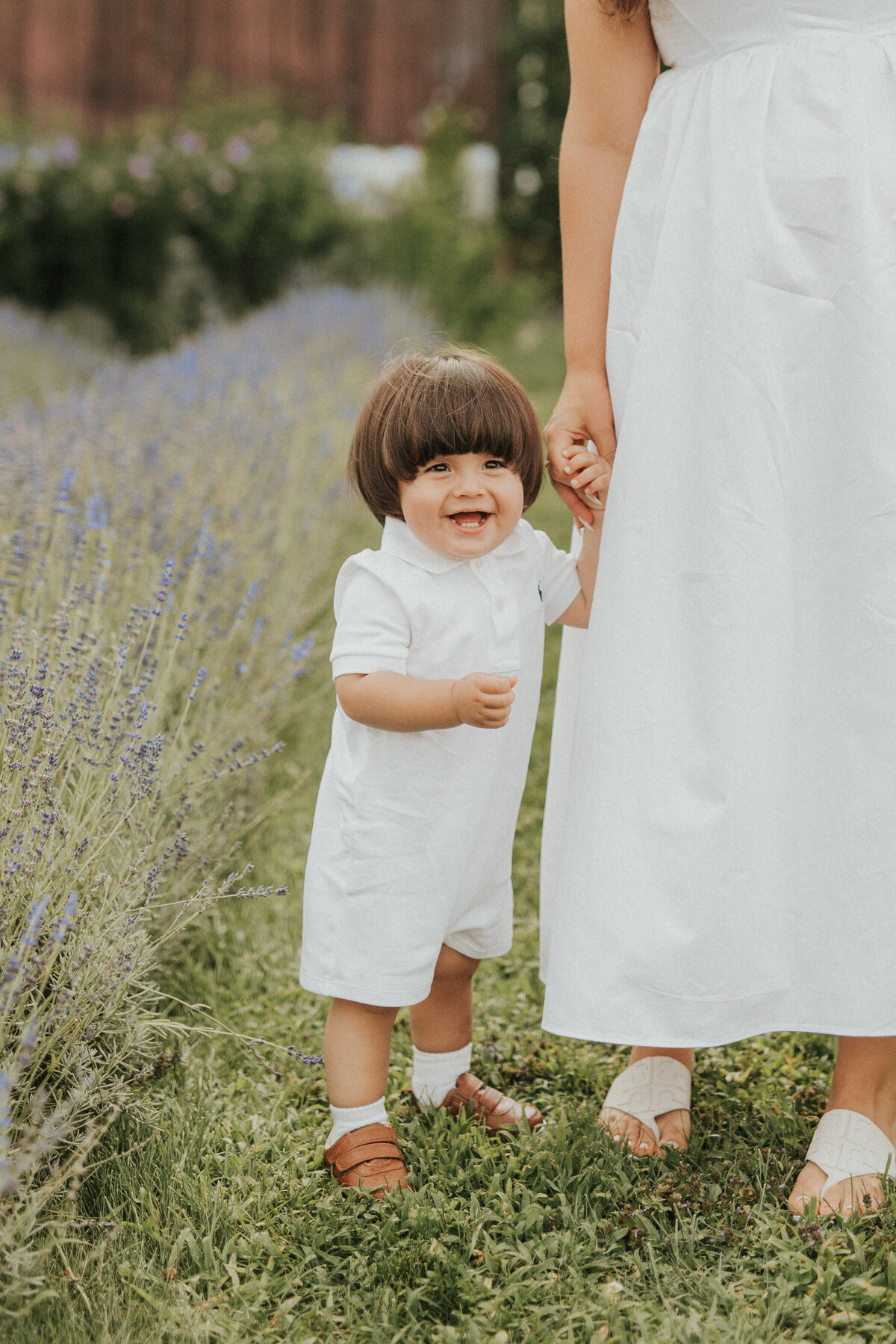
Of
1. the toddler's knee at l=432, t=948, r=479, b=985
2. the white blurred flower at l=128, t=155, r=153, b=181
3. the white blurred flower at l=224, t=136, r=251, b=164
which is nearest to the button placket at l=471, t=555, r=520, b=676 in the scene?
the toddler's knee at l=432, t=948, r=479, b=985

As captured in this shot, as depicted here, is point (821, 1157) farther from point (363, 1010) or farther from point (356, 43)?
point (356, 43)

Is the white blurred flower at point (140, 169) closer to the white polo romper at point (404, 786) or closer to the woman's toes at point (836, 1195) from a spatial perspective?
the white polo romper at point (404, 786)

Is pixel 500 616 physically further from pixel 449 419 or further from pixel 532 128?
pixel 532 128

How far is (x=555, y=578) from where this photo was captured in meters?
1.76

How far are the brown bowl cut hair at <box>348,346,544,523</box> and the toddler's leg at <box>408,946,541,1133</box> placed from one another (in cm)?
66

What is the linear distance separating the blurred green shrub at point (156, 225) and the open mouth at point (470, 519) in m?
5.71

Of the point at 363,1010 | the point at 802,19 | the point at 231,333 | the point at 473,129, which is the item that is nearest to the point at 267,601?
the point at 363,1010

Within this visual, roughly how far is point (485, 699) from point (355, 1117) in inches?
24.1

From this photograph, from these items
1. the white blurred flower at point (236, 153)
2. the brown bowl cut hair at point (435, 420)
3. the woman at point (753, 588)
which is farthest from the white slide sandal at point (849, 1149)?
the white blurred flower at point (236, 153)

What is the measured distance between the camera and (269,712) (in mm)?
2973

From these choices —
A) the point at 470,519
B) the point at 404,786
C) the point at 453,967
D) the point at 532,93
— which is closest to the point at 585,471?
the point at 470,519

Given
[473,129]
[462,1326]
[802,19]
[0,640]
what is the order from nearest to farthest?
[462,1326] → [802,19] → [0,640] → [473,129]

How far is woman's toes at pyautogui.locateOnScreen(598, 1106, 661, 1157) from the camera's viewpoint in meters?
1.76

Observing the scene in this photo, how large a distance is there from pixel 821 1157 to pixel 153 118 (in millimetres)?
7858
